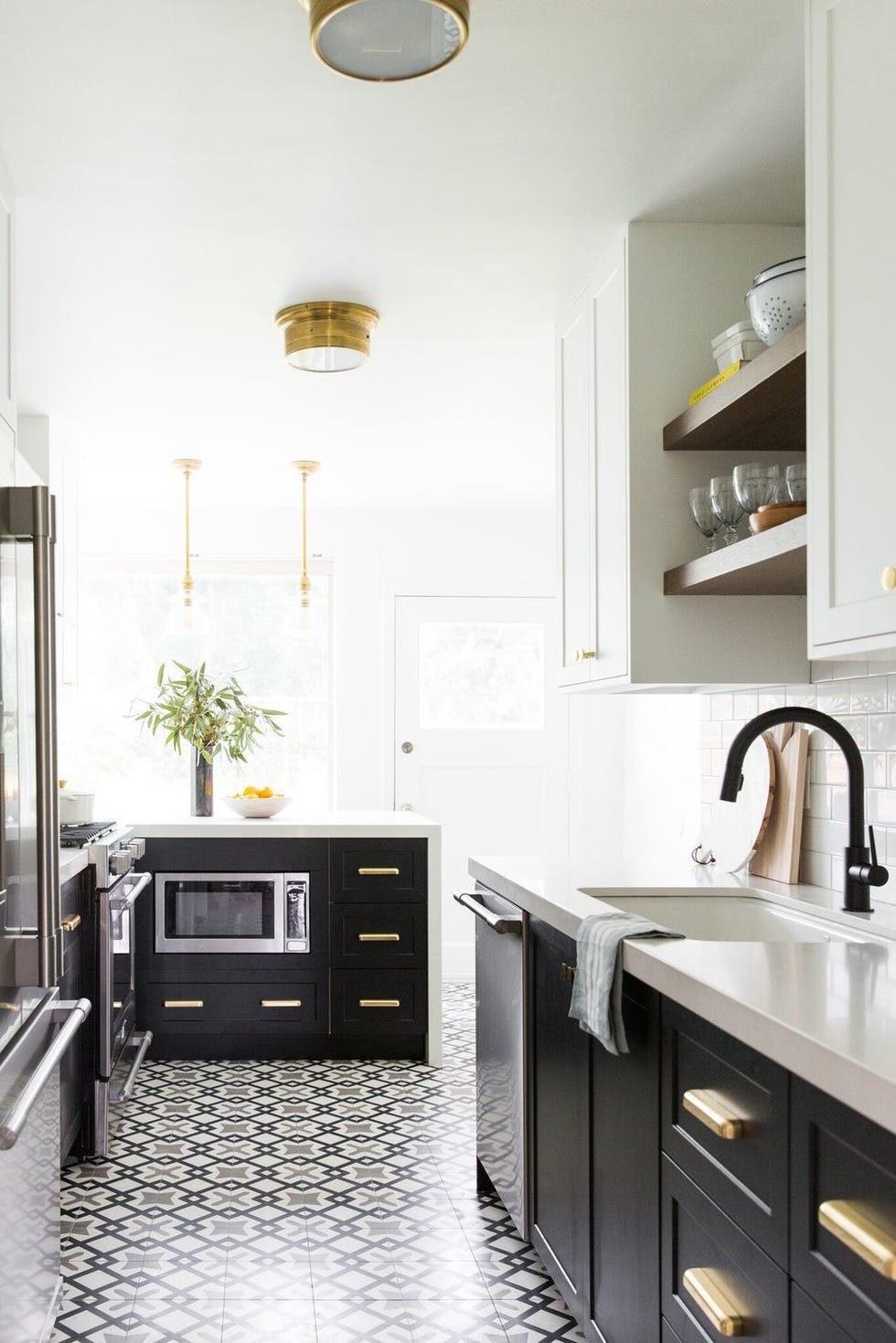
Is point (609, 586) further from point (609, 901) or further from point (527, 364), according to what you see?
point (527, 364)

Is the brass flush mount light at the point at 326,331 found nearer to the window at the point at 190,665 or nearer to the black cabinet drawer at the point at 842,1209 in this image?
the black cabinet drawer at the point at 842,1209

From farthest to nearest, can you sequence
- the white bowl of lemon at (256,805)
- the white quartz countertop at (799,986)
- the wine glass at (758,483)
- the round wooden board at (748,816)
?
the white bowl of lemon at (256,805)
the round wooden board at (748,816)
the wine glass at (758,483)
the white quartz countertop at (799,986)

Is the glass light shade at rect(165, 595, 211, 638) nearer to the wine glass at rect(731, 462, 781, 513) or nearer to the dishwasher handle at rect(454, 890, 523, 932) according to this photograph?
the dishwasher handle at rect(454, 890, 523, 932)

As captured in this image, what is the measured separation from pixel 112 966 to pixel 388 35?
2646mm

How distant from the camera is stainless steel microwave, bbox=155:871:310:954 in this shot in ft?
14.6

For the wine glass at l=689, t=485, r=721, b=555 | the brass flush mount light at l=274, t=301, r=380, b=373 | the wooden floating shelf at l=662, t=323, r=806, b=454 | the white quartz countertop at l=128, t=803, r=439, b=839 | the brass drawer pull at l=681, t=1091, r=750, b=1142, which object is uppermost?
the brass flush mount light at l=274, t=301, r=380, b=373

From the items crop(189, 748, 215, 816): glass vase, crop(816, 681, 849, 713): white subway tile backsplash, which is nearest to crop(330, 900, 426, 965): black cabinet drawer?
crop(189, 748, 215, 816): glass vase

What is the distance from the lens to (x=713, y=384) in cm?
244

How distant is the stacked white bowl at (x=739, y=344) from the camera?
2.39 meters

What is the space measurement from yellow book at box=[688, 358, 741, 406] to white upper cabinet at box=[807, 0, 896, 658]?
1.61 feet

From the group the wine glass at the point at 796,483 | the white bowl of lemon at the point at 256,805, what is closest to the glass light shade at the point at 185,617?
the white bowl of lemon at the point at 256,805

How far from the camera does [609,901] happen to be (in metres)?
2.60

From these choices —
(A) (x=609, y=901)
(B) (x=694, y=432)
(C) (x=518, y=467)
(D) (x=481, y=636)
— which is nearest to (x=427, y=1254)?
(A) (x=609, y=901)

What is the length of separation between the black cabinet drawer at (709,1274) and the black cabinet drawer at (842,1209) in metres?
0.09
